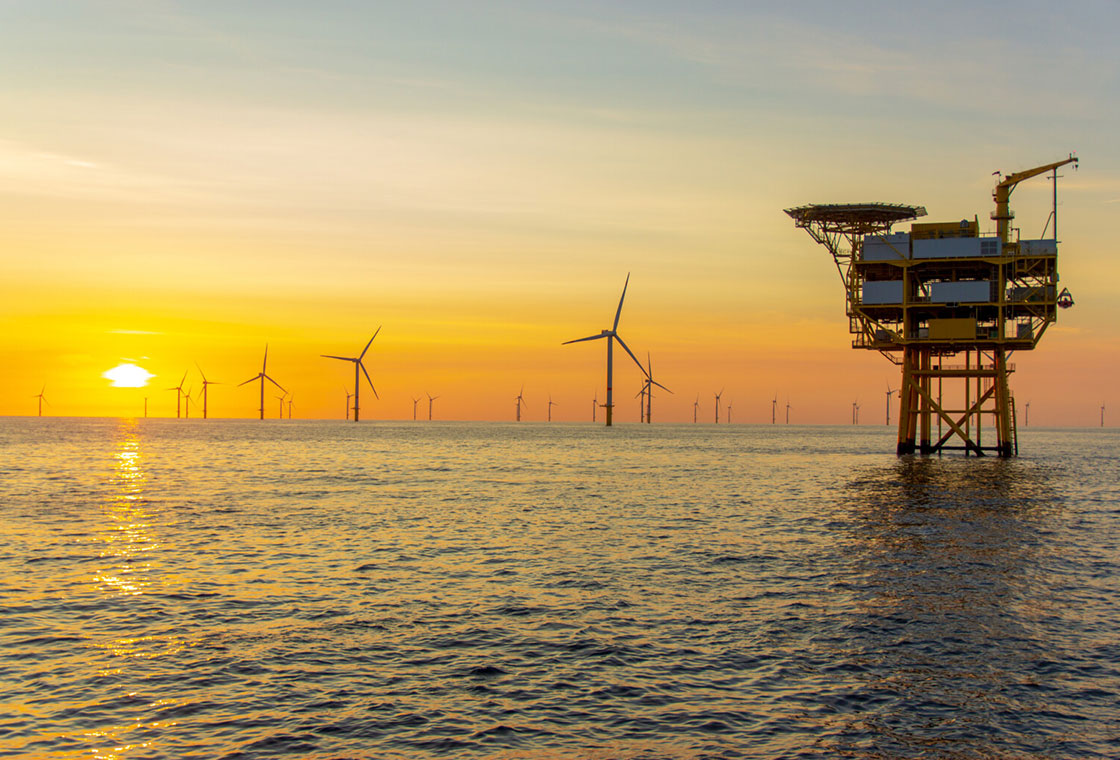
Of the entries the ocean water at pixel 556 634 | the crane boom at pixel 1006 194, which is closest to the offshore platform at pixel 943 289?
the crane boom at pixel 1006 194

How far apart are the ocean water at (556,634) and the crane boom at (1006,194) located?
47405mm

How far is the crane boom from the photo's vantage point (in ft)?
281

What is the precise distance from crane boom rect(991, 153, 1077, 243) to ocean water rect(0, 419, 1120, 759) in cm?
4740

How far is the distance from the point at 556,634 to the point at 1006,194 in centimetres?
8371

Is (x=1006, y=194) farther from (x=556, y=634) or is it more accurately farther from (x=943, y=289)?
(x=556, y=634)

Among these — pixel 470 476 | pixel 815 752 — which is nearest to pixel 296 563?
pixel 815 752

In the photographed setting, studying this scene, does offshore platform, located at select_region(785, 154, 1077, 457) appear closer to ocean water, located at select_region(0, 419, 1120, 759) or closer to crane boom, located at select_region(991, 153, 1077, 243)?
crane boom, located at select_region(991, 153, 1077, 243)

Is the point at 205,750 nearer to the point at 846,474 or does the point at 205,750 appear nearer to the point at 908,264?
the point at 846,474

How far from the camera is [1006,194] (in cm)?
8838

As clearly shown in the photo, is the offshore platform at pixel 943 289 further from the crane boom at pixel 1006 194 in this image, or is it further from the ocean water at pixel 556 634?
the ocean water at pixel 556 634

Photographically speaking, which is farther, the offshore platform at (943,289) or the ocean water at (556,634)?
the offshore platform at (943,289)

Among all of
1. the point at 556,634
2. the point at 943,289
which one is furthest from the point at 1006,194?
the point at 556,634

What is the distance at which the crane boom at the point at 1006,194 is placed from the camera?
281 ft

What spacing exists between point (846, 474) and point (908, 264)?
69.2ft
